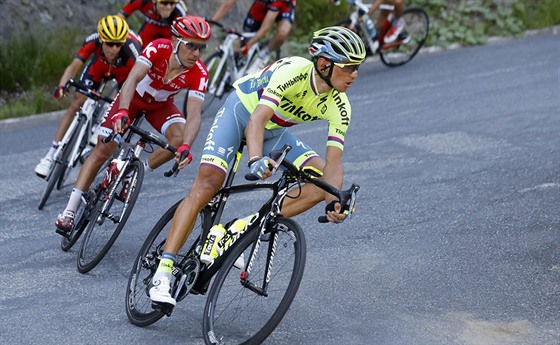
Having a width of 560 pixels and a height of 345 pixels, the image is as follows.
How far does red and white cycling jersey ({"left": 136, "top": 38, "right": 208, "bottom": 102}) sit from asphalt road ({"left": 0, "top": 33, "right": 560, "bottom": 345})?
4.21 feet

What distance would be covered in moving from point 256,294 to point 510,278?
2286mm

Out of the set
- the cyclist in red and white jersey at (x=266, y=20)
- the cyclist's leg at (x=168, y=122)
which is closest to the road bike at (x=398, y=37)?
the cyclist in red and white jersey at (x=266, y=20)

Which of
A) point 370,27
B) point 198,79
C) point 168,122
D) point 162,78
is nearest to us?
point 198,79

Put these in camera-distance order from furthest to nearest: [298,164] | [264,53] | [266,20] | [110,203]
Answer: [264,53] < [266,20] < [110,203] < [298,164]

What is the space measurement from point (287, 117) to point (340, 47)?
73 centimetres

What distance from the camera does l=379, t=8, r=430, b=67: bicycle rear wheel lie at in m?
16.2

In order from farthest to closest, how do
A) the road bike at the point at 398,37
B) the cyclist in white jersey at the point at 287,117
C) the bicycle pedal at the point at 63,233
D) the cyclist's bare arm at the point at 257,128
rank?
the road bike at the point at 398,37, the bicycle pedal at the point at 63,233, the cyclist in white jersey at the point at 287,117, the cyclist's bare arm at the point at 257,128

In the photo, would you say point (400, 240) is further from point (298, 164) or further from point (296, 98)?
point (296, 98)

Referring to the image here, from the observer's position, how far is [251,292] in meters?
6.36

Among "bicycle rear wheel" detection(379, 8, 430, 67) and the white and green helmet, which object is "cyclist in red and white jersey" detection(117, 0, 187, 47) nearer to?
"bicycle rear wheel" detection(379, 8, 430, 67)

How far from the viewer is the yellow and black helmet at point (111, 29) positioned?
951cm

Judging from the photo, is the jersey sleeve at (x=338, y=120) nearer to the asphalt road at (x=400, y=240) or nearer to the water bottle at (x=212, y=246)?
the water bottle at (x=212, y=246)

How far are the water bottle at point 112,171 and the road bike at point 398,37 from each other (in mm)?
8423

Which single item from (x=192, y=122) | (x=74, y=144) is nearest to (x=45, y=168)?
(x=74, y=144)
